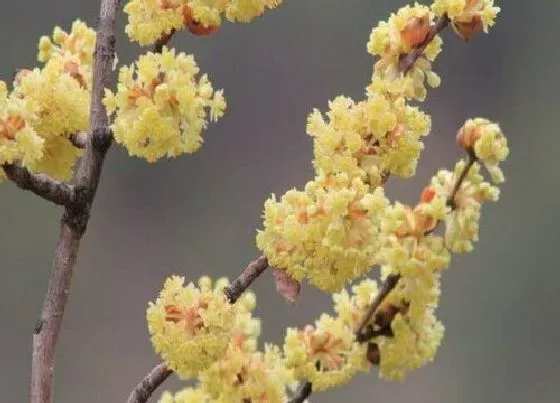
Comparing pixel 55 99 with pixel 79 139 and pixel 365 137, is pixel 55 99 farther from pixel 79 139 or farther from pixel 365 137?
pixel 365 137

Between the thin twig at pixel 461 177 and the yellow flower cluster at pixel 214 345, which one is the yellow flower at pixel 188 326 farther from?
the thin twig at pixel 461 177

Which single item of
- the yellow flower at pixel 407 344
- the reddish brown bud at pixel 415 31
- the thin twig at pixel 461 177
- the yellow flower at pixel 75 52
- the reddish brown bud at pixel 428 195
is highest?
the yellow flower at pixel 75 52

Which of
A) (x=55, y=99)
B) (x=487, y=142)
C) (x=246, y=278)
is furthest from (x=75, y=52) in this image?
(x=487, y=142)

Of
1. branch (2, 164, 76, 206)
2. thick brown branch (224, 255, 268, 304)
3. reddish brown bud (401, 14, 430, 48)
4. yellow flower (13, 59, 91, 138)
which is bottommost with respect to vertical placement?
thick brown branch (224, 255, 268, 304)

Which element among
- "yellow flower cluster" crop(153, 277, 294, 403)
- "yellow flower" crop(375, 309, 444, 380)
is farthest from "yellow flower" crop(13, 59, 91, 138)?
"yellow flower" crop(375, 309, 444, 380)

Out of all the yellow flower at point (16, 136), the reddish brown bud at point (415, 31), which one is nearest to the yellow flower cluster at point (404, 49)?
the reddish brown bud at point (415, 31)

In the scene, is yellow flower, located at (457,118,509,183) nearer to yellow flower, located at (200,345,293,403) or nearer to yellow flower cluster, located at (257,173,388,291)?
yellow flower cluster, located at (257,173,388,291)
